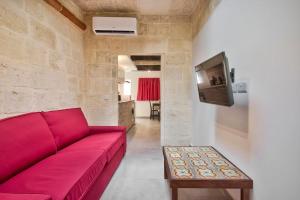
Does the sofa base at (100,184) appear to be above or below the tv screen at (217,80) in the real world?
below

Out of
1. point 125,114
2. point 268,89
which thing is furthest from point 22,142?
point 125,114

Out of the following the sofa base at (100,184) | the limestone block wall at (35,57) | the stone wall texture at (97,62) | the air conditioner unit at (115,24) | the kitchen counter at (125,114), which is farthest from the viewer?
the kitchen counter at (125,114)

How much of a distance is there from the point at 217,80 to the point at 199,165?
772 millimetres

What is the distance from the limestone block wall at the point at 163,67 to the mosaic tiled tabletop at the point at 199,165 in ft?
5.93

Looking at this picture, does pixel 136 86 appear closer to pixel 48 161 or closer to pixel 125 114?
pixel 125 114

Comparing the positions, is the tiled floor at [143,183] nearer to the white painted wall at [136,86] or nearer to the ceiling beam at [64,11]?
the ceiling beam at [64,11]

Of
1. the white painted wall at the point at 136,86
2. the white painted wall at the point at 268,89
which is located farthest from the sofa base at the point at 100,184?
the white painted wall at the point at 136,86

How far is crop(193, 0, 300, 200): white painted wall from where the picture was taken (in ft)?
3.53

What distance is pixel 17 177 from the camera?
144 centimetres

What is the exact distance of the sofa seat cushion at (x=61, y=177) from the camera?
1.24 m

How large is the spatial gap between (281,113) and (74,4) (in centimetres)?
353

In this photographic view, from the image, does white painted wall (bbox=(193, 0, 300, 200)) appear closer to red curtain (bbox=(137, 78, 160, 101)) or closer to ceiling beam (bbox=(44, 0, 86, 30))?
ceiling beam (bbox=(44, 0, 86, 30))

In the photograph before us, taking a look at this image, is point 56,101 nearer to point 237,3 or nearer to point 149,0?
point 149,0

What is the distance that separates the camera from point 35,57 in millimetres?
2312
